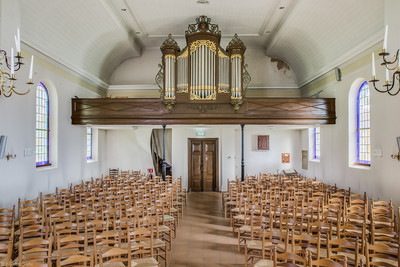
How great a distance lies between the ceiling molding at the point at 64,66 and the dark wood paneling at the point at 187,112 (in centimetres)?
132

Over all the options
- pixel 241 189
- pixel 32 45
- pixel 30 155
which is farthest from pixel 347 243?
pixel 32 45

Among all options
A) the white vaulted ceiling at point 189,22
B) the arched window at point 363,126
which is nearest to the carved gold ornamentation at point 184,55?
the white vaulted ceiling at point 189,22

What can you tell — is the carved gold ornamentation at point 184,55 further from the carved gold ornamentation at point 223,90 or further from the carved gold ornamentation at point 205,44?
the carved gold ornamentation at point 223,90

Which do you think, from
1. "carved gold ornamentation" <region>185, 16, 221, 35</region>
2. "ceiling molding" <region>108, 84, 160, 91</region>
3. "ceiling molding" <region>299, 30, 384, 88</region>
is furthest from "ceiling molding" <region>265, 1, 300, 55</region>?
"ceiling molding" <region>108, 84, 160, 91</region>

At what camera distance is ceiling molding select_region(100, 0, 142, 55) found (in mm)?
11195

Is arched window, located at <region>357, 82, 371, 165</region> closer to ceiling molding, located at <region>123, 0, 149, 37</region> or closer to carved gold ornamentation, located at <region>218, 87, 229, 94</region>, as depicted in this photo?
carved gold ornamentation, located at <region>218, 87, 229, 94</region>

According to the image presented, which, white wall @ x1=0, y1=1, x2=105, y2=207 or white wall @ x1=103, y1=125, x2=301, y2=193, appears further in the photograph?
white wall @ x1=103, y1=125, x2=301, y2=193

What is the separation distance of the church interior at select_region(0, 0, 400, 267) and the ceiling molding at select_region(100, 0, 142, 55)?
134 millimetres

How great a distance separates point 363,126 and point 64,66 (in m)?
11.4

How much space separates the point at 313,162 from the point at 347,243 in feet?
34.3

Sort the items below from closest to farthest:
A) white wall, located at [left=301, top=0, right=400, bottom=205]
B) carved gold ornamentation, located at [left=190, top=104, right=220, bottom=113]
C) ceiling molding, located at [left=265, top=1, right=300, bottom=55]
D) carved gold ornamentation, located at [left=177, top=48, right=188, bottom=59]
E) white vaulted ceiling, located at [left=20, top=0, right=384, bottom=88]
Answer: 1. white wall, located at [left=301, top=0, right=400, bottom=205]
2. white vaulted ceiling, located at [left=20, top=0, right=384, bottom=88]
3. ceiling molding, located at [left=265, top=1, right=300, bottom=55]
4. carved gold ornamentation, located at [left=190, top=104, right=220, bottom=113]
5. carved gold ornamentation, located at [left=177, top=48, right=188, bottom=59]

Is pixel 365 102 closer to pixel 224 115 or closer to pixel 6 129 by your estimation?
pixel 224 115

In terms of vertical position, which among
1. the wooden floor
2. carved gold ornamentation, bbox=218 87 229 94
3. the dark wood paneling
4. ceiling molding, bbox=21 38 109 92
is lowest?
the wooden floor

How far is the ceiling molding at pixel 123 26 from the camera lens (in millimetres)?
11195
